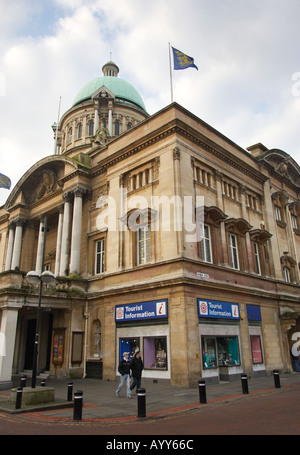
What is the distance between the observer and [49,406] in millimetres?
11555

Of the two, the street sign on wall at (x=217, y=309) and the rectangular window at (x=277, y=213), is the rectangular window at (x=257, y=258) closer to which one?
the street sign on wall at (x=217, y=309)

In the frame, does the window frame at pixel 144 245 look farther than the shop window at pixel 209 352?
Yes

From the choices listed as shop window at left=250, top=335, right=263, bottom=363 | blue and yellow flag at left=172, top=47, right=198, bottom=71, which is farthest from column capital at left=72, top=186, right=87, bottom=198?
shop window at left=250, top=335, right=263, bottom=363

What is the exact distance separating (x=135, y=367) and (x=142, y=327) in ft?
17.2

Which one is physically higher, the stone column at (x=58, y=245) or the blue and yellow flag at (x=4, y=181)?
the blue and yellow flag at (x=4, y=181)

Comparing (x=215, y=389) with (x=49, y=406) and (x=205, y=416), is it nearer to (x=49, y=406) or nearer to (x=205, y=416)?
(x=205, y=416)

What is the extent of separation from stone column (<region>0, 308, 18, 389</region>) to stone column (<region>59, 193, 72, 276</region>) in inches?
214

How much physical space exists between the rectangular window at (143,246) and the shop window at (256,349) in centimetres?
845

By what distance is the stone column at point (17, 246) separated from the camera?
30794mm

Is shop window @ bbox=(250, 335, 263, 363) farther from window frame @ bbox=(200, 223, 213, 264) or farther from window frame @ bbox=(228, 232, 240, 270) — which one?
window frame @ bbox=(200, 223, 213, 264)

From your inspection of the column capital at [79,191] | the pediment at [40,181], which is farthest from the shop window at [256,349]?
the pediment at [40,181]

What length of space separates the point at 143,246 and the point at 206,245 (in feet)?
12.6

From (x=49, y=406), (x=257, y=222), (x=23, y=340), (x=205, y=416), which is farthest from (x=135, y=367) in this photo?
(x=257, y=222)

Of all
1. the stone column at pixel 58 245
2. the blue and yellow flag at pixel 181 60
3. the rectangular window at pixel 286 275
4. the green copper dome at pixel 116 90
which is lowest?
the rectangular window at pixel 286 275
